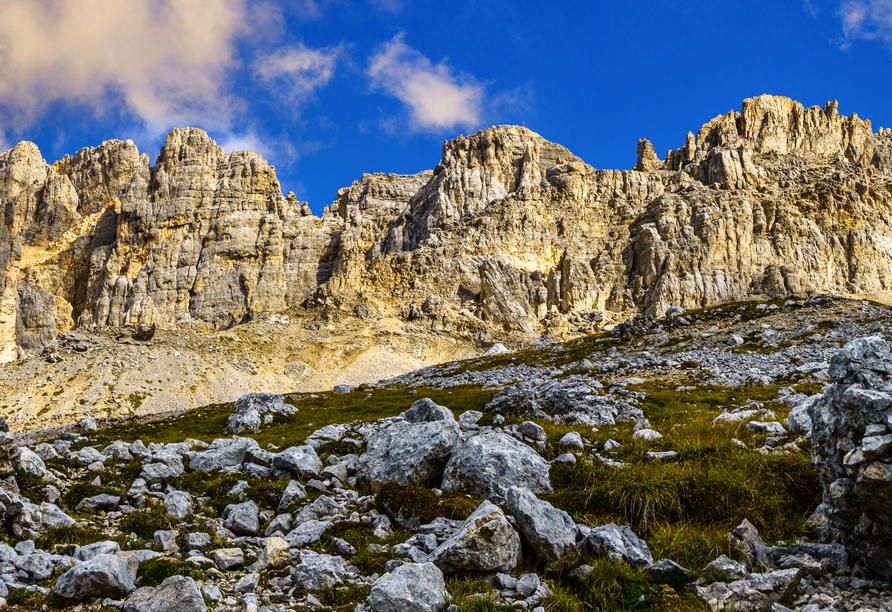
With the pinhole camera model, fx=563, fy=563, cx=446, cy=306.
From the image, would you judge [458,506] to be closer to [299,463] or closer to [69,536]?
[299,463]

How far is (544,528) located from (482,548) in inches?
42.7

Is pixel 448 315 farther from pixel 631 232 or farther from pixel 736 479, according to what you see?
pixel 736 479

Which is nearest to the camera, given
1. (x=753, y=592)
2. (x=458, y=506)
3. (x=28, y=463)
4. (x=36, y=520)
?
(x=753, y=592)

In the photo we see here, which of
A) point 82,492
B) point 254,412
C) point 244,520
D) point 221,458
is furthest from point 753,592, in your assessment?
point 254,412

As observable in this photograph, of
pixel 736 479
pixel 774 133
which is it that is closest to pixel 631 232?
pixel 774 133

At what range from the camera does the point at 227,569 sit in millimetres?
8656

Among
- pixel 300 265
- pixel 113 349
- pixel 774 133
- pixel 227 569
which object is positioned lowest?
pixel 227 569

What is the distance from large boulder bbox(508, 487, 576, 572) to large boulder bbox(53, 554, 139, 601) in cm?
568

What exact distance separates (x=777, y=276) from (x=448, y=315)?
268 feet

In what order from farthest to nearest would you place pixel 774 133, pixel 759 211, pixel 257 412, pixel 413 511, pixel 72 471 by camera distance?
pixel 774 133 → pixel 759 211 → pixel 257 412 → pixel 72 471 → pixel 413 511

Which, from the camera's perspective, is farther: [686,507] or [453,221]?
[453,221]

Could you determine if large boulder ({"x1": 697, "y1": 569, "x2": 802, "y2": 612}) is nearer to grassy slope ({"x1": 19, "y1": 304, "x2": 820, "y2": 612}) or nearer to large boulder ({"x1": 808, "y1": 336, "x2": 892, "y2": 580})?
grassy slope ({"x1": 19, "y1": 304, "x2": 820, "y2": 612})

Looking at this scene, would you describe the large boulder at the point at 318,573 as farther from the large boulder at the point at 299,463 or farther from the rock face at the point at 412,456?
the large boulder at the point at 299,463

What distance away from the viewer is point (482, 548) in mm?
8133
